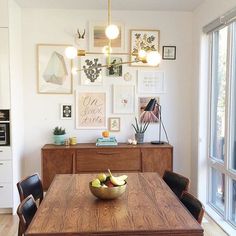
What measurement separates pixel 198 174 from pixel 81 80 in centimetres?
209

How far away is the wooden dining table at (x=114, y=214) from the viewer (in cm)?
171

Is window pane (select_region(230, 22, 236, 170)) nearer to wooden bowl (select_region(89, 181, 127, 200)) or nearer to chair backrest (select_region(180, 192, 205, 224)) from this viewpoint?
chair backrest (select_region(180, 192, 205, 224))

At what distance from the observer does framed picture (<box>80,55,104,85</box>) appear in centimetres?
431

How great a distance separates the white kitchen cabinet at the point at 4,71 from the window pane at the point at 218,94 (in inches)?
102

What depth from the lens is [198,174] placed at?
412 cm

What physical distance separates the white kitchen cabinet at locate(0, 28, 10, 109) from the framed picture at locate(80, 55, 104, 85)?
1.04 metres

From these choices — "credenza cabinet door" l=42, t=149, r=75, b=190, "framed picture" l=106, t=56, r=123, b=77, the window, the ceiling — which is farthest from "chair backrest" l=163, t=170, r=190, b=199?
the ceiling

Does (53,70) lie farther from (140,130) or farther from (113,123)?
(140,130)

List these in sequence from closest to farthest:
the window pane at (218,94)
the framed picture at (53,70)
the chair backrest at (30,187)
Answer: the chair backrest at (30,187) < the window pane at (218,94) < the framed picture at (53,70)

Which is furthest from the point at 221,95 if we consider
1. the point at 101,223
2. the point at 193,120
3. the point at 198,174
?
the point at 101,223

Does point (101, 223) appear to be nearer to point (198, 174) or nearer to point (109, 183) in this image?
point (109, 183)

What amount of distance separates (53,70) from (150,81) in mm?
1397

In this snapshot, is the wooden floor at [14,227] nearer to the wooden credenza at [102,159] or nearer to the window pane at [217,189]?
the window pane at [217,189]

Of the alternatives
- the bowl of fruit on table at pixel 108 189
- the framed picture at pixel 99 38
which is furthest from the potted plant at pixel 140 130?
the bowl of fruit on table at pixel 108 189
